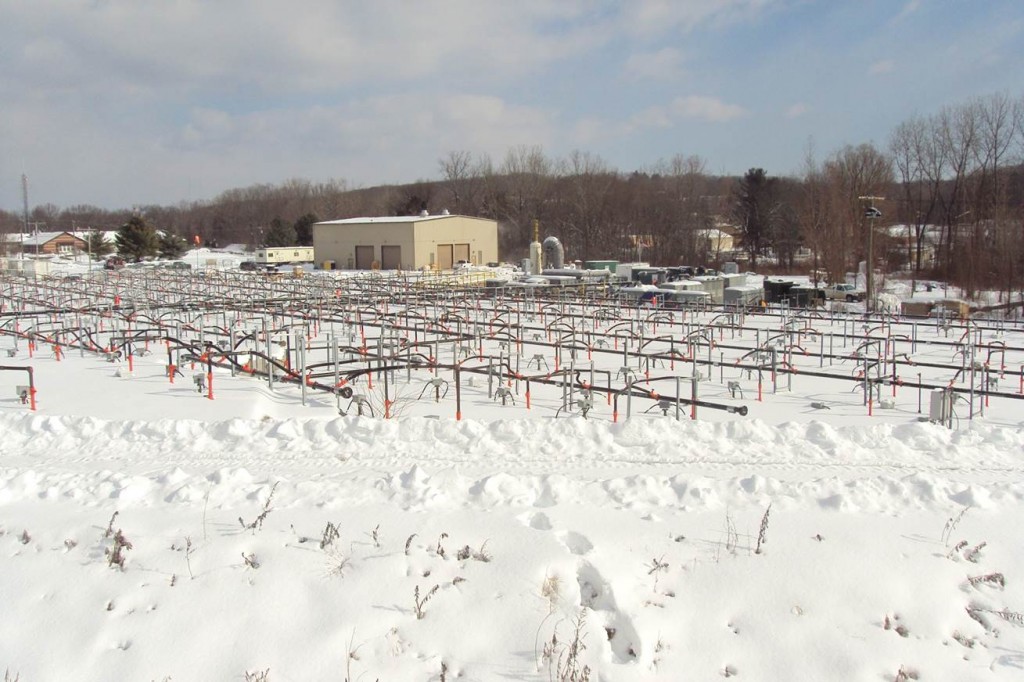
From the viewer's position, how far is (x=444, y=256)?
56.5 m

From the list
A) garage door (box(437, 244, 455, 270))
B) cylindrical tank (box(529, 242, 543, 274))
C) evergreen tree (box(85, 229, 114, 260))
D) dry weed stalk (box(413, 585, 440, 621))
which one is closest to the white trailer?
garage door (box(437, 244, 455, 270))

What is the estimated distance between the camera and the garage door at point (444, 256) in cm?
5609

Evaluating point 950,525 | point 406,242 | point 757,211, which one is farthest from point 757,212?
point 950,525

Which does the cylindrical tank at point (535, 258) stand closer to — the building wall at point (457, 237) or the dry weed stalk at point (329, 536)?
the building wall at point (457, 237)

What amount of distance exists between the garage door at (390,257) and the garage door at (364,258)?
1.04m

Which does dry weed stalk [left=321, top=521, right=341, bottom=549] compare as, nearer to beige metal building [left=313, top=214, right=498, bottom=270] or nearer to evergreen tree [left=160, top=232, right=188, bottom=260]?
beige metal building [left=313, top=214, right=498, bottom=270]

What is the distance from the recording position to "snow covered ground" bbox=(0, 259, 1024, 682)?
14.8ft

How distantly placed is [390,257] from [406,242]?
1890 mm

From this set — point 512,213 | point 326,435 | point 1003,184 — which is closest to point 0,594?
point 326,435

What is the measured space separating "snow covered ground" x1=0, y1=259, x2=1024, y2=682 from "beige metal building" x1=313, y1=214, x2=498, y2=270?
46.9 m

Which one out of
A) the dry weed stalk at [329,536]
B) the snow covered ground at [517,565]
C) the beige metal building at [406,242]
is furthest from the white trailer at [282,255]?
the dry weed stalk at [329,536]

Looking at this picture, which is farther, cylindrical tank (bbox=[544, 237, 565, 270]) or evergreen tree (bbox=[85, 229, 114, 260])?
evergreen tree (bbox=[85, 229, 114, 260])

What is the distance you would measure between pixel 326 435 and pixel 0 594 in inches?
141

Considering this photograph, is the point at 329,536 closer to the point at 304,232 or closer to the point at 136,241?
the point at 136,241
